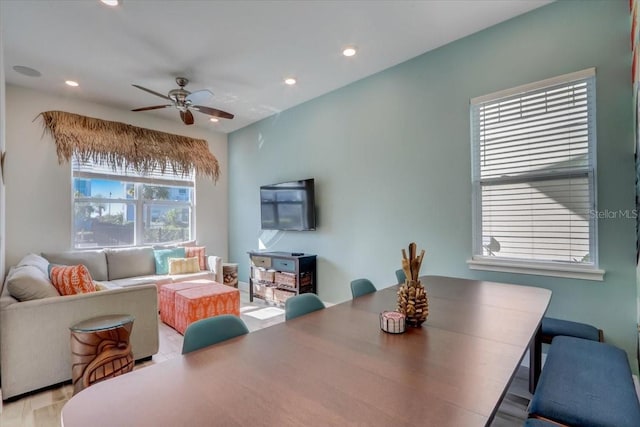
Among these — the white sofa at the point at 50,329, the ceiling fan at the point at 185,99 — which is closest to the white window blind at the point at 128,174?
the ceiling fan at the point at 185,99

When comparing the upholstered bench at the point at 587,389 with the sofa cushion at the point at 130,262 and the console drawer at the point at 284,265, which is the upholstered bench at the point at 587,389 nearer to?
the console drawer at the point at 284,265

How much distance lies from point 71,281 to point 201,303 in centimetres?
122

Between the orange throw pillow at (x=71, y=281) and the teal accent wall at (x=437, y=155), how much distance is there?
2.74 metres

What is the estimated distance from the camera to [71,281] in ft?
8.72

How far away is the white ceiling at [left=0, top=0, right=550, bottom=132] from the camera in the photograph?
2.63 metres

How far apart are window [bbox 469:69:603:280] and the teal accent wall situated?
85mm

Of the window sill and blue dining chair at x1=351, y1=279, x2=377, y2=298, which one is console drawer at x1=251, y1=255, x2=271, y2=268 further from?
the window sill

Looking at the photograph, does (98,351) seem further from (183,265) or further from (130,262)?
(130,262)

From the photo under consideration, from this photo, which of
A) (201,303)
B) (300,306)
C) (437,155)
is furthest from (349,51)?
(201,303)

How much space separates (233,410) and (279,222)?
4.12 metres

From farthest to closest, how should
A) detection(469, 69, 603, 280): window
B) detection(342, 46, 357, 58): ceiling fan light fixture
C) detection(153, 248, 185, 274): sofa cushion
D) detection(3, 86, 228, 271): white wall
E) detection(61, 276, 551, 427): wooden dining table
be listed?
detection(153, 248, 185, 274): sofa cushion → detection(3, 86, 228, 271): white wall → detection(342, 46, 357, 58): ceiling fan light fixture → detection(469, 69, 603, 280): window → detection(61, 276, 551, 427): wooden dining table

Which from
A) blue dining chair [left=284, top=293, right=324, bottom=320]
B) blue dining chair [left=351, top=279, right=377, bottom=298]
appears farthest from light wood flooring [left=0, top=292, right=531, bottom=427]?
blue dining chair [left=284, top=293, right=324, bottom=320]

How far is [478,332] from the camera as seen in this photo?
1.46 meters

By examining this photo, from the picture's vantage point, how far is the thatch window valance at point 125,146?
4.35 m
